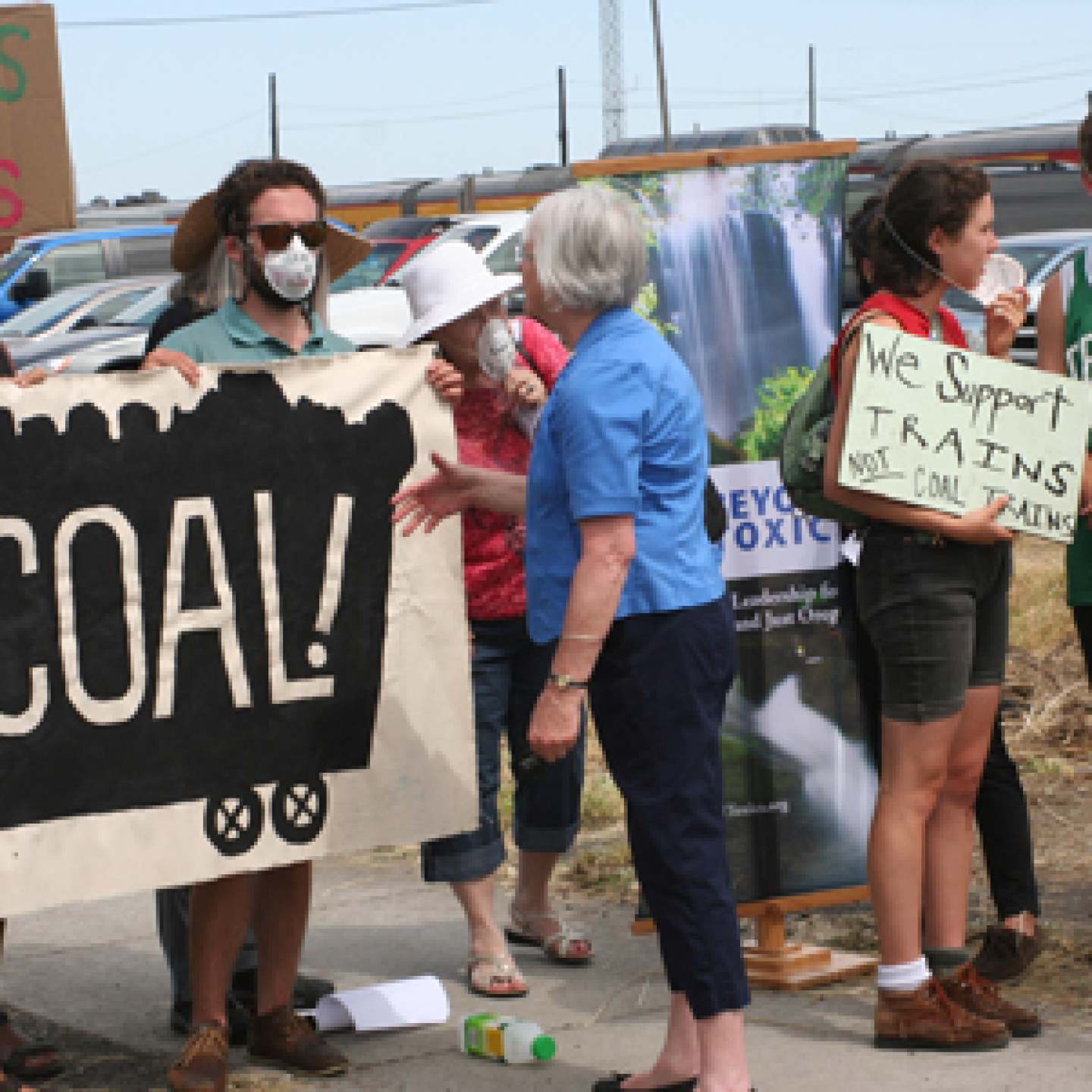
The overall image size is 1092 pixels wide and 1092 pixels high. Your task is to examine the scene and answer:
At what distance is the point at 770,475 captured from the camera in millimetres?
4848

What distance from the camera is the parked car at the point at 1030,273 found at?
14797mm

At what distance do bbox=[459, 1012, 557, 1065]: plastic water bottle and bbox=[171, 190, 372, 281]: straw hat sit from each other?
176 centimetres

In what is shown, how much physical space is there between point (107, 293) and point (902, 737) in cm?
1767

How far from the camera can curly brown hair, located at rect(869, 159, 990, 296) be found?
14.0 feet

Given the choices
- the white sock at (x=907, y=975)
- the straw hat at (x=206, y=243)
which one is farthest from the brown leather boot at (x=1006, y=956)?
the straw hat at (x=206, y=243)

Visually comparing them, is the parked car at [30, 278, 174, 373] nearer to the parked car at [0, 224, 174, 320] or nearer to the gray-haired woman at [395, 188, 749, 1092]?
the parked car at [0, 224, 174, 320]

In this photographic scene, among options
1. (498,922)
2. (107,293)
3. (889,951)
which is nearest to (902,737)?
(889,951)

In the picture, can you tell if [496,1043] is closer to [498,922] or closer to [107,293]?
[498,922]

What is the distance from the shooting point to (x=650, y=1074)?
4.03 metres

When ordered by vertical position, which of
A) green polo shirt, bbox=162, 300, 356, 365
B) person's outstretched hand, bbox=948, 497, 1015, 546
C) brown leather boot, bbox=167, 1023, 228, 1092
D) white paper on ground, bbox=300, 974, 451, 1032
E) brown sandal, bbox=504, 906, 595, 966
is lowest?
brown sandal, bbox=504, 906, 595, 966

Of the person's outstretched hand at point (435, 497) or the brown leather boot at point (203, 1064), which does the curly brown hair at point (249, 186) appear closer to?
the person's outstretched hand at point (435, 497)

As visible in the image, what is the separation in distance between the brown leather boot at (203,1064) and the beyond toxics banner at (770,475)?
4.61 feet

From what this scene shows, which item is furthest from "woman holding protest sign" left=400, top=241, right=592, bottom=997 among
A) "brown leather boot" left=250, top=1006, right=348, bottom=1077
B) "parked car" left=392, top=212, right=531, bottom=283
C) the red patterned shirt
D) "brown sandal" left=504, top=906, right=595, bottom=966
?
"parked car" left=392, top=212, right=531, bottom=283

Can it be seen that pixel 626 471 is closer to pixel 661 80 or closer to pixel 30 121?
pixel 30 121
